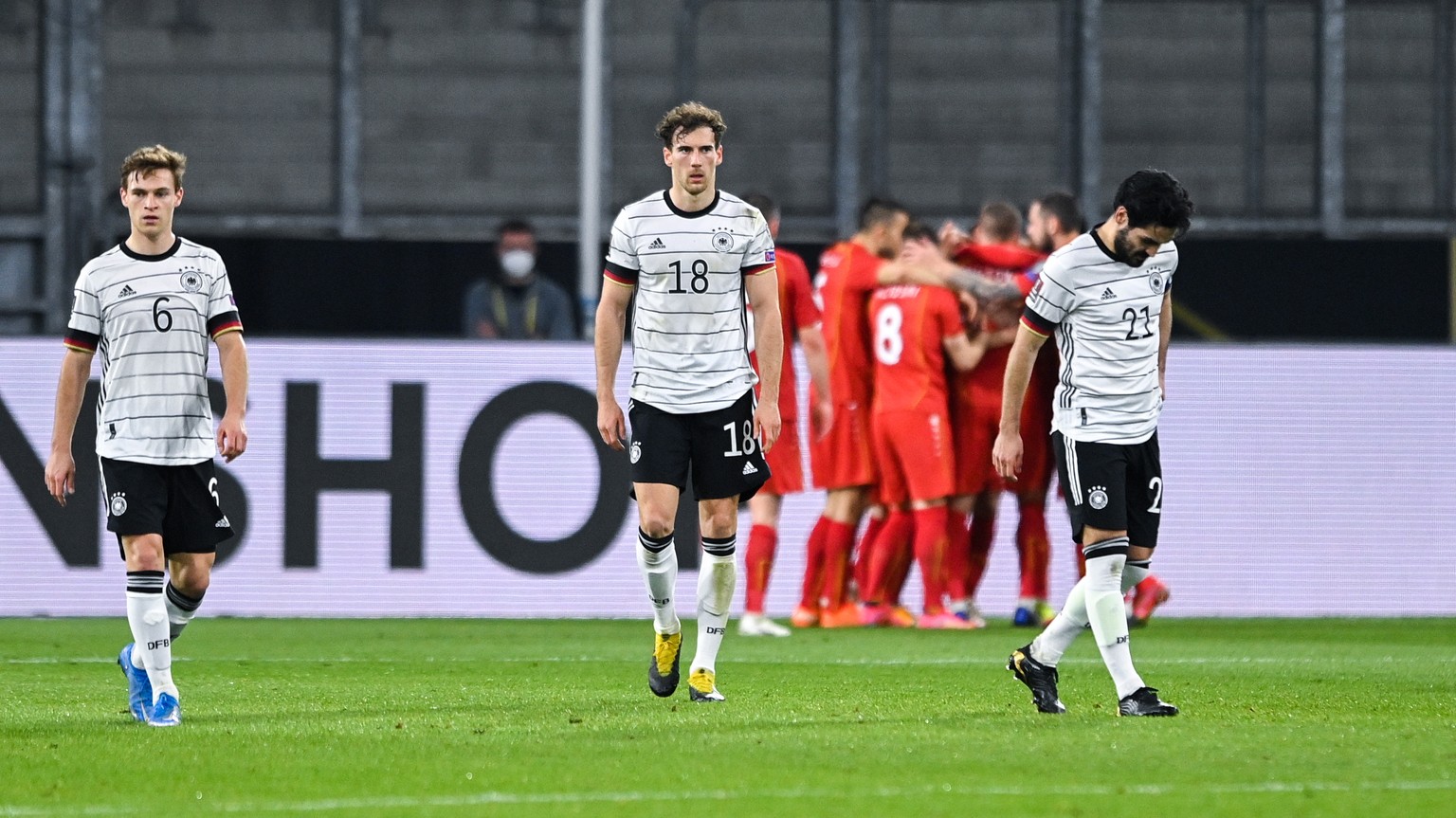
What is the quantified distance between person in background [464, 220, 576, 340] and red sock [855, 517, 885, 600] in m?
3.03

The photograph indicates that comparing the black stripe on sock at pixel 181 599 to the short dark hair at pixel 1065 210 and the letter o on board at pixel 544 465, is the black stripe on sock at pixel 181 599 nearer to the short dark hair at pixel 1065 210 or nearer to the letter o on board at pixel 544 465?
the letter o on board at pixel 544 465

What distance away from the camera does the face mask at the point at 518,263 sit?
15.4 meters

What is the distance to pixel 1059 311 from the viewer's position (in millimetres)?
6980

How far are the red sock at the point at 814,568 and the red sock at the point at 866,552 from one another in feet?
1.10

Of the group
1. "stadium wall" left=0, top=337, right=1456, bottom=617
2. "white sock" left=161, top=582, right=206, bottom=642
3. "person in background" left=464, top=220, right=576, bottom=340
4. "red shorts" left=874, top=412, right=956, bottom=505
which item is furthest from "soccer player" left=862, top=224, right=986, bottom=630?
"white sock" left=161, top=582, right=206, bottom=642

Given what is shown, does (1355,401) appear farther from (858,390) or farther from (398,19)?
(398,19)

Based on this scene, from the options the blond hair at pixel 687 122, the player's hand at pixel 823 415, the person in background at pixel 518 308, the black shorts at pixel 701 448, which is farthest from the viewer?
the person in background at pixel 518 308

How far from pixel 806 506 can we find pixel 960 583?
3.84 feet

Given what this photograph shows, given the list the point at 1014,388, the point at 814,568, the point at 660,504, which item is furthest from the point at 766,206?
the point at 1014,388

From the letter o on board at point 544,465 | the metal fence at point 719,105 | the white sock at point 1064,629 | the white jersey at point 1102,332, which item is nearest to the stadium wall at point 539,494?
the letter o on board at point 544,465

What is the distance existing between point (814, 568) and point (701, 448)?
4534mm

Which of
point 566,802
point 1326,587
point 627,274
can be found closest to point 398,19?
point 1326,587

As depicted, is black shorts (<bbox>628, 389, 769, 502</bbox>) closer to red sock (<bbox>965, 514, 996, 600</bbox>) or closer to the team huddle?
the team huddle

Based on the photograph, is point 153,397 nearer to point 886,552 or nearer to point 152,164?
point 152,164
